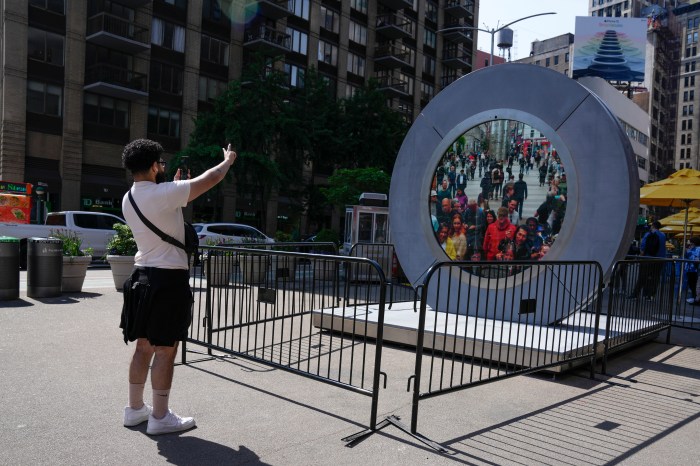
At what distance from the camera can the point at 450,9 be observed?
57.8m

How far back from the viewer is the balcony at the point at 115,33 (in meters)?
30.7

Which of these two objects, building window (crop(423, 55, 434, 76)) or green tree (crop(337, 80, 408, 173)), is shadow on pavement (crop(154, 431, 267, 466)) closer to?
green tree (crop(337, 80, 408, 173))

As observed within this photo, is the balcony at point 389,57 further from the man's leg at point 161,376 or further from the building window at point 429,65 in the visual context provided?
the man's leg at point 161,376

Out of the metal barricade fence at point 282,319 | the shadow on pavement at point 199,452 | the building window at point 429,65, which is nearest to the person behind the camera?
the shadow on pavement at point 199,452

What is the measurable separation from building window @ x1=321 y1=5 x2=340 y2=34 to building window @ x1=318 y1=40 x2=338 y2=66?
133 centimetres

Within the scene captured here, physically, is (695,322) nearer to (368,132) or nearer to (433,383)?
(433,383)

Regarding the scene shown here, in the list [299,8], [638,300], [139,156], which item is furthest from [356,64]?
[139,156]

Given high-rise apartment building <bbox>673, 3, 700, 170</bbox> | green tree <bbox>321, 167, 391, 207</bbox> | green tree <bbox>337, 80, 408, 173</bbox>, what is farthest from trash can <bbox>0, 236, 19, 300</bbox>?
high-rise apartment building <bbox>673, 3, 700, 170</bbox>

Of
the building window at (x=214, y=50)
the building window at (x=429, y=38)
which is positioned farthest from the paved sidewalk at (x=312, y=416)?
the building window at (x=429, y=38)

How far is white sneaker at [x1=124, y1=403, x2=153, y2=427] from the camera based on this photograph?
423 cm

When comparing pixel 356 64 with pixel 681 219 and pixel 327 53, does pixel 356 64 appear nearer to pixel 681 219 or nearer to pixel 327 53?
pixel 327 53

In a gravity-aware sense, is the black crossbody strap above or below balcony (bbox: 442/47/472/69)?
below

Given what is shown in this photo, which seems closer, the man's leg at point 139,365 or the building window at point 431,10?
the man's leg at point 139,365

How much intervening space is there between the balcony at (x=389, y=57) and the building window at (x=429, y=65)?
4.89m
